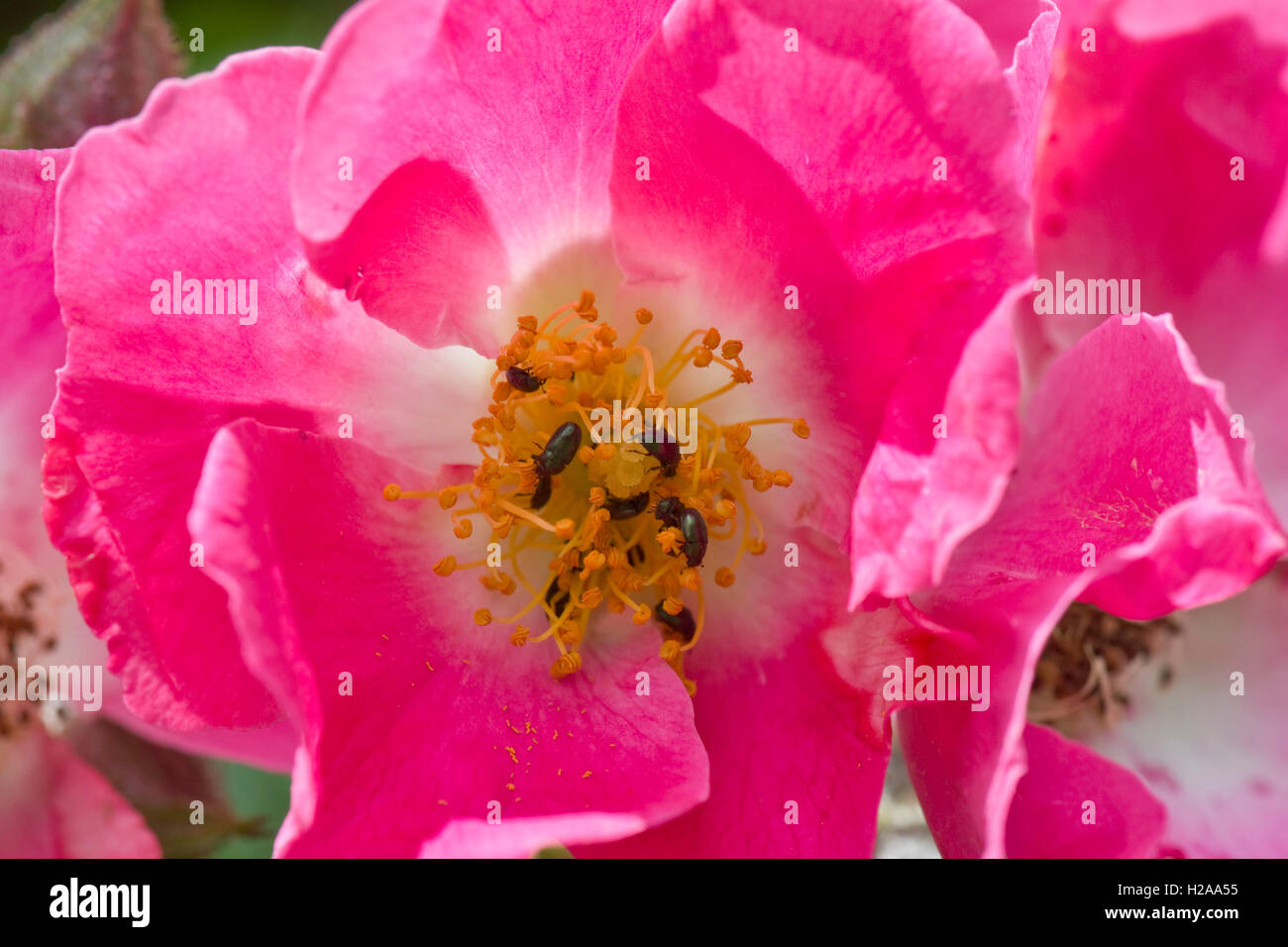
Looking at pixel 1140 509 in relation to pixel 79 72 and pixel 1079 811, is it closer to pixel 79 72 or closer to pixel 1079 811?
pixel 1079 811

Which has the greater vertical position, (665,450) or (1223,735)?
(665,450)

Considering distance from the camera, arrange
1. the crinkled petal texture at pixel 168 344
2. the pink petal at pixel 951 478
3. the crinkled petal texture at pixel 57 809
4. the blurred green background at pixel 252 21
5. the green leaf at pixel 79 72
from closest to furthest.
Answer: the pink petal at pixel 951 478
the crinkled petal texture at pixel 168 344
the crinkled petal texture at pixel 57 809
the green leaf at pixel 79 72
the blurred green background at pixel 252 21

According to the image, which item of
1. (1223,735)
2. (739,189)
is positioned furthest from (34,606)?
(1223,735)

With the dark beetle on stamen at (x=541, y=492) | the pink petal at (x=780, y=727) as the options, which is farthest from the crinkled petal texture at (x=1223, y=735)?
the dark beetle on stamen at (x=541, y=492)

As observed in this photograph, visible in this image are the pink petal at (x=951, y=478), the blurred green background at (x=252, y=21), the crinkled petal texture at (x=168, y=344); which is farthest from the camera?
the blurred green background at (x=252, y=21)

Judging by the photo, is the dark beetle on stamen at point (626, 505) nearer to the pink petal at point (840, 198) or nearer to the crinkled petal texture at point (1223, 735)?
the pink petal at point (840, 198)
